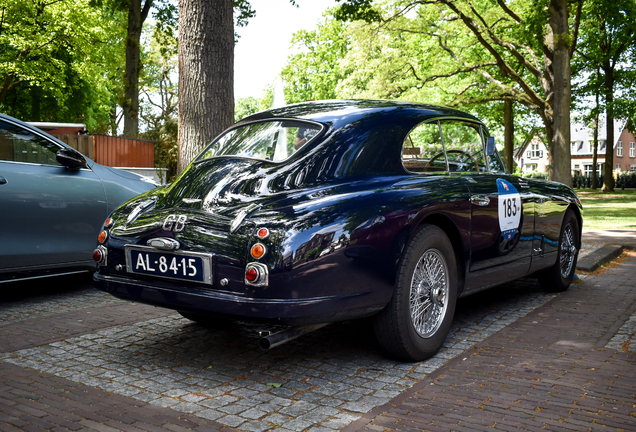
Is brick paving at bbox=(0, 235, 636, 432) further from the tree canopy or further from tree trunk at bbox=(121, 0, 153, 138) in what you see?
tree trunk at bbox=(121, 0, 153, 138)

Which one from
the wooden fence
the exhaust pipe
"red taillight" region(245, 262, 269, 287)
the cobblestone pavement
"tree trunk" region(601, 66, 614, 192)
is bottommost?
the cobblestone pavement

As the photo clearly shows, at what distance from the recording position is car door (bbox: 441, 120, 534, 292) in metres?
4.47

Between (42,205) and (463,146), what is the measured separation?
384 cm

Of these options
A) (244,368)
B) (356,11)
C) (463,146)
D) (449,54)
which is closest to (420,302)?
(244,368)

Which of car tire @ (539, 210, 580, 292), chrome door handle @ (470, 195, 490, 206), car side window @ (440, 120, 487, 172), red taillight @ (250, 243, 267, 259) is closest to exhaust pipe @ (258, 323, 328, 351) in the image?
red taillight @ (250, 243, 267, 259)

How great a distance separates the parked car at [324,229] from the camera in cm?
325

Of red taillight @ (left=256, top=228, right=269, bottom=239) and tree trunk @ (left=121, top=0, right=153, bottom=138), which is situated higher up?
tree trunk @ (left=121, top=0, right=153, bottom=138)

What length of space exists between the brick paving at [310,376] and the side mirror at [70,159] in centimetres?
143

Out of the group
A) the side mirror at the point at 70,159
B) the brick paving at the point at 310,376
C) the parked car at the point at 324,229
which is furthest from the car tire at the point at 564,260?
the side mirror at the point at 70,159

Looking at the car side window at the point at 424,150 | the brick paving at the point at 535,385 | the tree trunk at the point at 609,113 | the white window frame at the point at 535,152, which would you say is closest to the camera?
the brick paving at the point at 535,385

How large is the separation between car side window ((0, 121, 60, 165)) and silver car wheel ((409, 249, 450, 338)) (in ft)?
12.7

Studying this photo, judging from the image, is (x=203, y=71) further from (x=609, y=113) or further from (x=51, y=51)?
(x=609, y=113)

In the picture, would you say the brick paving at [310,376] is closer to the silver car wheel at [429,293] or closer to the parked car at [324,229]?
the silver car wheel at [429,293]

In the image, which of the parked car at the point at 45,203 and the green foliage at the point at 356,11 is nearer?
the parked car at the point at 45,203
